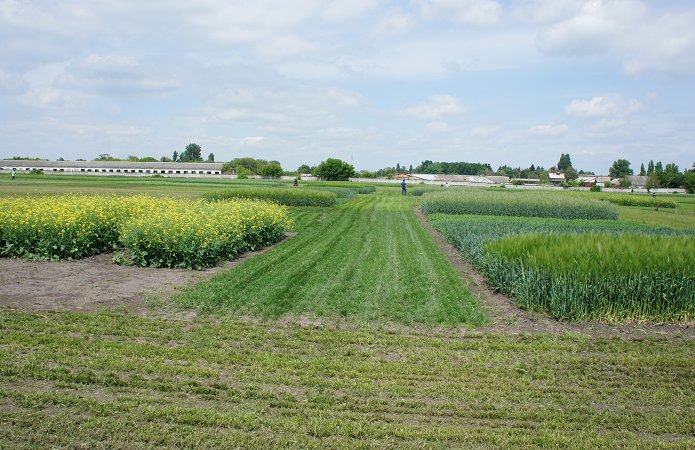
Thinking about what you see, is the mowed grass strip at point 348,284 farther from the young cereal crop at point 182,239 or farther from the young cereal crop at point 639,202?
the young cereal crop at point 639,202

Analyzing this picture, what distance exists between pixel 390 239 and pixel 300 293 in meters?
11.0

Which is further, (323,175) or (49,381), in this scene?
(323,175)

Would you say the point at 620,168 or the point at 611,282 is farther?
the point at 620,168

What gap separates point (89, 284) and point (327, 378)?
8122 mm

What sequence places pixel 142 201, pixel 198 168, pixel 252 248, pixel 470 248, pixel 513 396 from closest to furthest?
pixel 513 396 < pixel 470 248 < pixel 252 248 < pixel 142 201 < pixel 198 168

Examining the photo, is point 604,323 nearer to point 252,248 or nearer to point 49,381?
point 49,381

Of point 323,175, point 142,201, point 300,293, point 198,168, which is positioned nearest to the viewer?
point 300,293

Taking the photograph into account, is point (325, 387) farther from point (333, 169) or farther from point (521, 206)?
point (333, 169)

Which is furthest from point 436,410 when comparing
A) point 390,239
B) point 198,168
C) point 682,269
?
point 198,168

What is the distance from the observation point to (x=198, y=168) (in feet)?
454

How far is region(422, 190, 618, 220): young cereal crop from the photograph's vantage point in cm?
3750

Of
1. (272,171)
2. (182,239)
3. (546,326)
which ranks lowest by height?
(546,326)

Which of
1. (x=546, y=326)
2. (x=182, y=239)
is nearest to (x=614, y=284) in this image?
(x=546, y=326)

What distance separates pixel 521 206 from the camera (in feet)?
129
